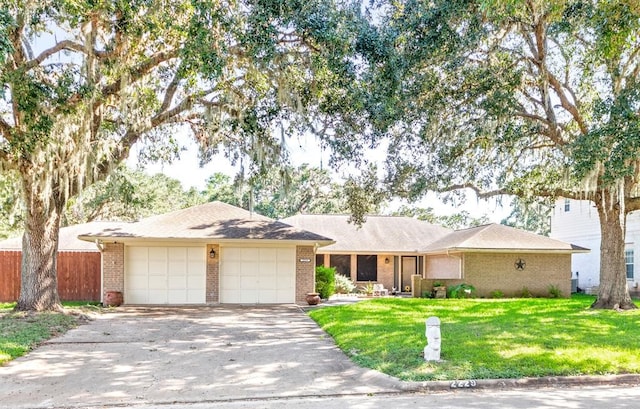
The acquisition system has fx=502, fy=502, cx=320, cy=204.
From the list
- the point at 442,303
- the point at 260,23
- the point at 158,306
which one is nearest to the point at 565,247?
the point at 442,303

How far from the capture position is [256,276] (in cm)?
1744

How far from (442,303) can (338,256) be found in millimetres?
8791

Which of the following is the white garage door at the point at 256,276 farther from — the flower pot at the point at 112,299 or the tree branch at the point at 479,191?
the tree branch at the point at 479,191

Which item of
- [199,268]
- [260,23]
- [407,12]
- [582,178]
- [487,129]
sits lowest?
[199,268]

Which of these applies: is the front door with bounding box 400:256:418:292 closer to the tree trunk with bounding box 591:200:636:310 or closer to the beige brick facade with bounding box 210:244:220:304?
the beige brick facade with bounding box 210:244:220:304

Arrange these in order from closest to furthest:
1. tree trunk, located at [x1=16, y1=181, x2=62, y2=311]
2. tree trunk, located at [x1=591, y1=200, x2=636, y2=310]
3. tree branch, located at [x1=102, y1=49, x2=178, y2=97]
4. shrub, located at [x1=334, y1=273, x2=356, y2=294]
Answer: tree branch, located at [x1=102, y1=49, x2=178, y2=97] < tree trunk, located at [x1=16, y1=181, x2=62, y2=311] < tree trunk, located at [x1=591, y1=200, x2=636, y2=310] < shrub, located at [x1=334, y1=273, x2=356, y2=294]

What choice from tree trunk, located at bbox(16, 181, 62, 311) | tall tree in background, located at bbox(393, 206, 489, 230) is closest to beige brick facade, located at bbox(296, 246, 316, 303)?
tree trunk, located at bbox(16, 181, 62, 311)

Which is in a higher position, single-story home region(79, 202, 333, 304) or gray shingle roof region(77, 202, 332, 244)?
gray shingle roof region(77, 202, 332, 244)

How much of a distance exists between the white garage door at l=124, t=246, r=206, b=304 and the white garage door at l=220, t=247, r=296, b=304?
814 millimetres

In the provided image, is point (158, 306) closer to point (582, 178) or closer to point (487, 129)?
point (487, 129)

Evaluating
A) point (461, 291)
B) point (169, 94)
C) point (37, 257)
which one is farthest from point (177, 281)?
point (461, 291)

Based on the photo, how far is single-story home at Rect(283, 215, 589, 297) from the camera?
20.7 meters

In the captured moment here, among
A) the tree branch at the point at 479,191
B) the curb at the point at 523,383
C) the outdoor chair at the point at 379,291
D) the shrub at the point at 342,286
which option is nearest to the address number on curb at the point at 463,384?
the curb at the point at 523,383

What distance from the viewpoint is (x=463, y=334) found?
950 cm
